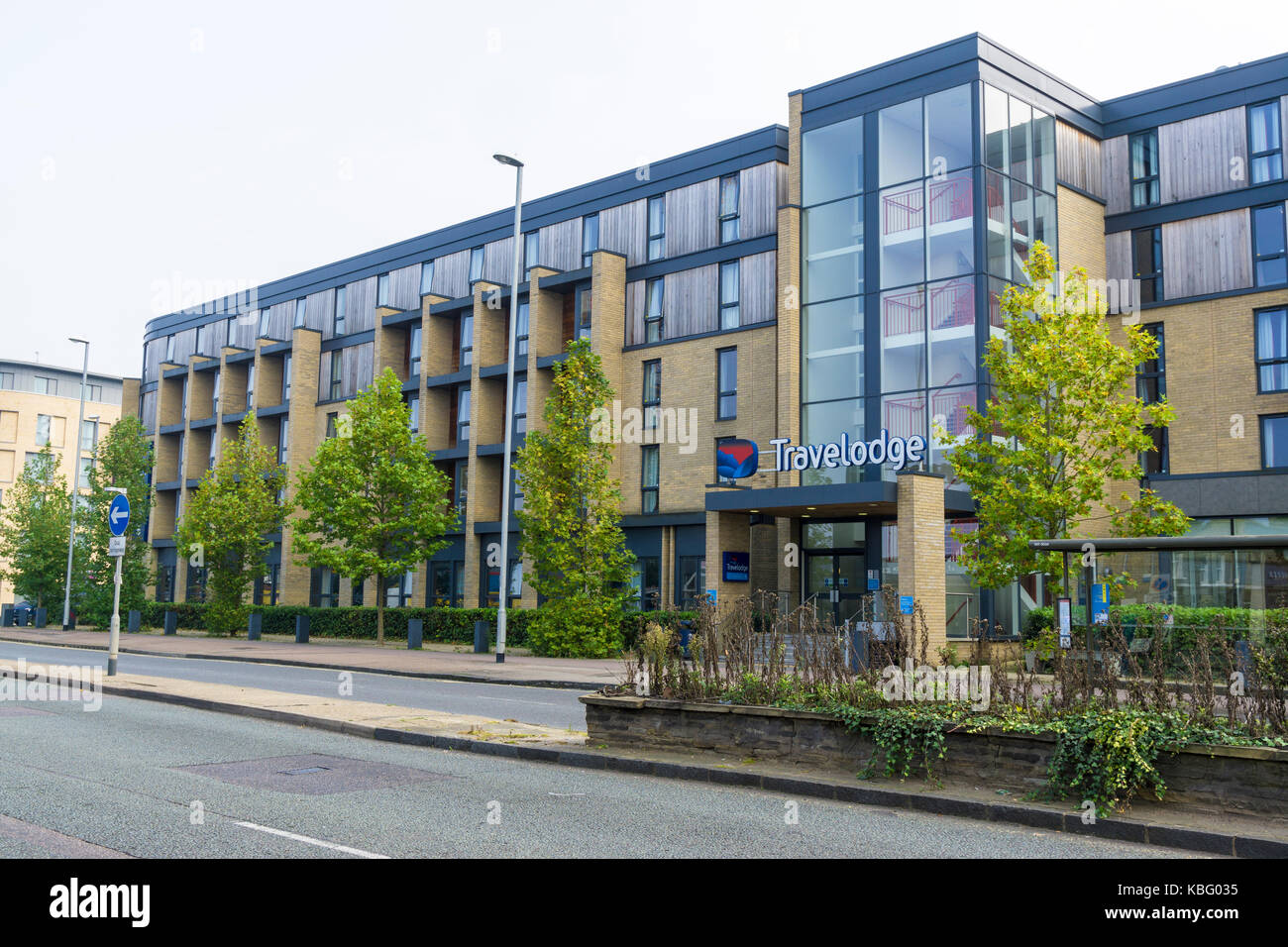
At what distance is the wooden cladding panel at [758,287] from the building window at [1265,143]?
13773 mm

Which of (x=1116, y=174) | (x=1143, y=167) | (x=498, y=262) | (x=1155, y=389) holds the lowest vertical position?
(x=1155, y=389)

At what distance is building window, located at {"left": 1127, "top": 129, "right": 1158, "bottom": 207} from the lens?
33.7 meters

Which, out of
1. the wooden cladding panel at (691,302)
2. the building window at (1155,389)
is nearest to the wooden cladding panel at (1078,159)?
the building window at (1155,389)

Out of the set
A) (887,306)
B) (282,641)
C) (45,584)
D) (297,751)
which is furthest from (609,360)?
(45,584)

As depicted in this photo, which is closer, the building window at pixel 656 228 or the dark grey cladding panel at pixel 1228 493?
the dark grey cladding panel at pixel 1228 493

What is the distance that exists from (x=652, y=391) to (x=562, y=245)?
8.36 metres

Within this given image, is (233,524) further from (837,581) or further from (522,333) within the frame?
(837,581)

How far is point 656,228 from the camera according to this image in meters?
39.6

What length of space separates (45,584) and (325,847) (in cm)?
5331

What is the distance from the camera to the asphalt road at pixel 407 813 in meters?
7.21

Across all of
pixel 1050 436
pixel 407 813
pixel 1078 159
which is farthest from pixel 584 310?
pixel 407 813

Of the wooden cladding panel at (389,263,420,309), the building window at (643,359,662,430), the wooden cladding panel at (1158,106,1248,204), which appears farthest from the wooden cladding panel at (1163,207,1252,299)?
the wooden cladding panel at (389,263,420,309)

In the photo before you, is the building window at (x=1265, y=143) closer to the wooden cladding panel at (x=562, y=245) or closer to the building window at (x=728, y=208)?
the building window at (x=728, y=208)
